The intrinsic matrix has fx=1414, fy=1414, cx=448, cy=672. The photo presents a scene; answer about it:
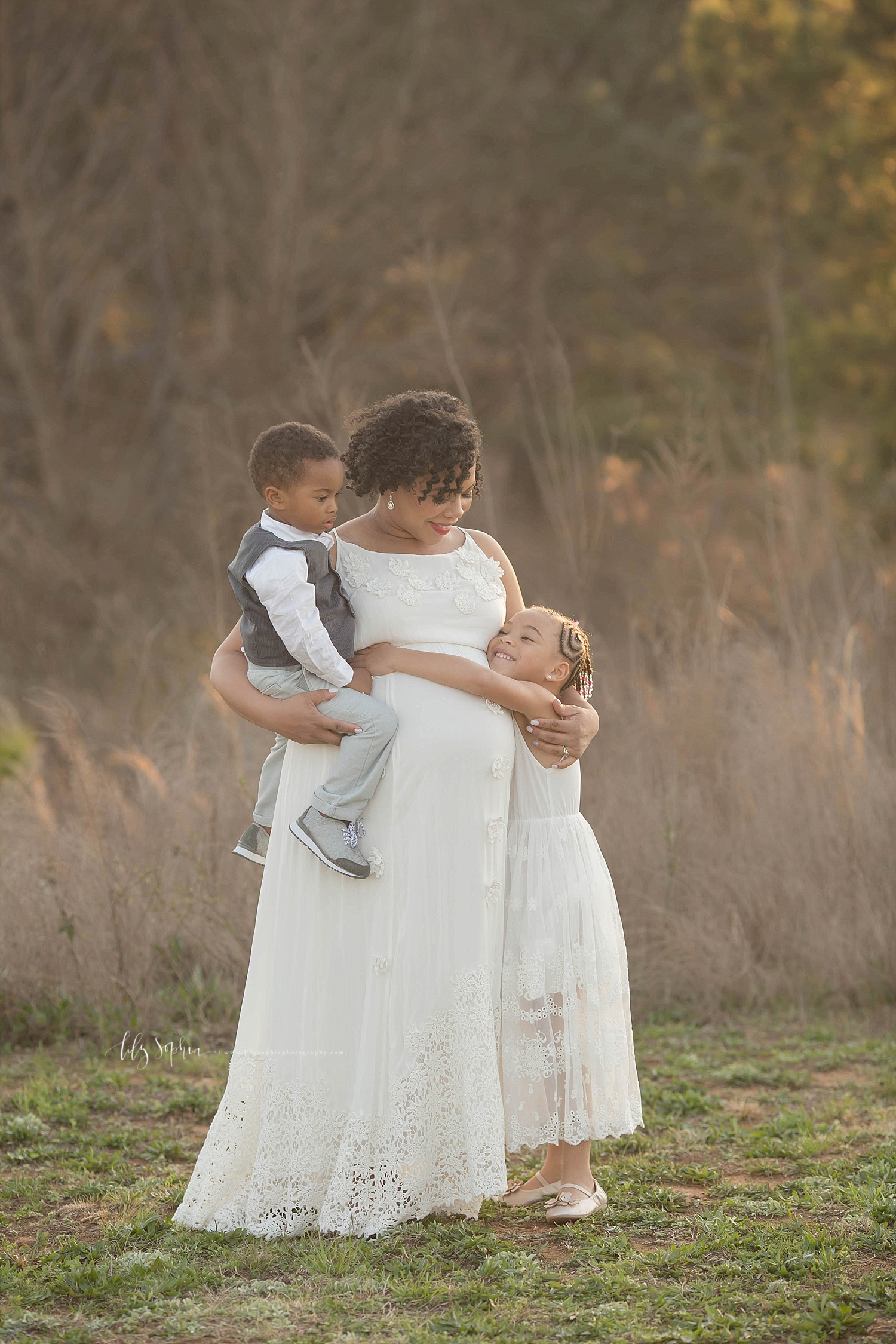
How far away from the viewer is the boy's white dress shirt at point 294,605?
3258mm

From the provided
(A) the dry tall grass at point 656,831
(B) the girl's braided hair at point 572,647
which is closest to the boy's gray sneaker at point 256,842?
(B) the girl's braided hair at point 572,647

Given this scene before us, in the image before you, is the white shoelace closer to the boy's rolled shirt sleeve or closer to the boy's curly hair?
the boy's rolled shirt sleeve

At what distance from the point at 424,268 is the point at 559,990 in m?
8.76

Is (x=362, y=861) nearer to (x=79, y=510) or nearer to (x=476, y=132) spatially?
(x=79, y=510)

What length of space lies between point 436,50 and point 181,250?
361 centimetres

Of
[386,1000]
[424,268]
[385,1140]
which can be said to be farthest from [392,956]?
[424,268]

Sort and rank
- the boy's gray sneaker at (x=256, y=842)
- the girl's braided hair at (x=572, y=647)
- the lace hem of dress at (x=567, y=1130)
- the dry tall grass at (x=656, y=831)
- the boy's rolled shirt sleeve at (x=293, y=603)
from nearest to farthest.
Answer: the boy's rolled shirt sleeve at (x=293, y=603), the lace hem of dress at (x=567, y=1130), the girl's braided hair at (x=572, y=647), the boy's gray sneaker at (x=256, y=842), the dry tall grass at (x=656, y=831)

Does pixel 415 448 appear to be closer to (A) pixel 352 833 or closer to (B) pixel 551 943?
(A) pixel 352 833

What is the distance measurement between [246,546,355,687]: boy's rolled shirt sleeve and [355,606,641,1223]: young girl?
0.78 feet

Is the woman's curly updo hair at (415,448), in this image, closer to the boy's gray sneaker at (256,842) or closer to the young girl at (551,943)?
the young girl at (551,943)

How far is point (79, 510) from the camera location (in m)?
11.6

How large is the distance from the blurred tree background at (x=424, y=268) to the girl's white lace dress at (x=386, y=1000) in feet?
14.1
